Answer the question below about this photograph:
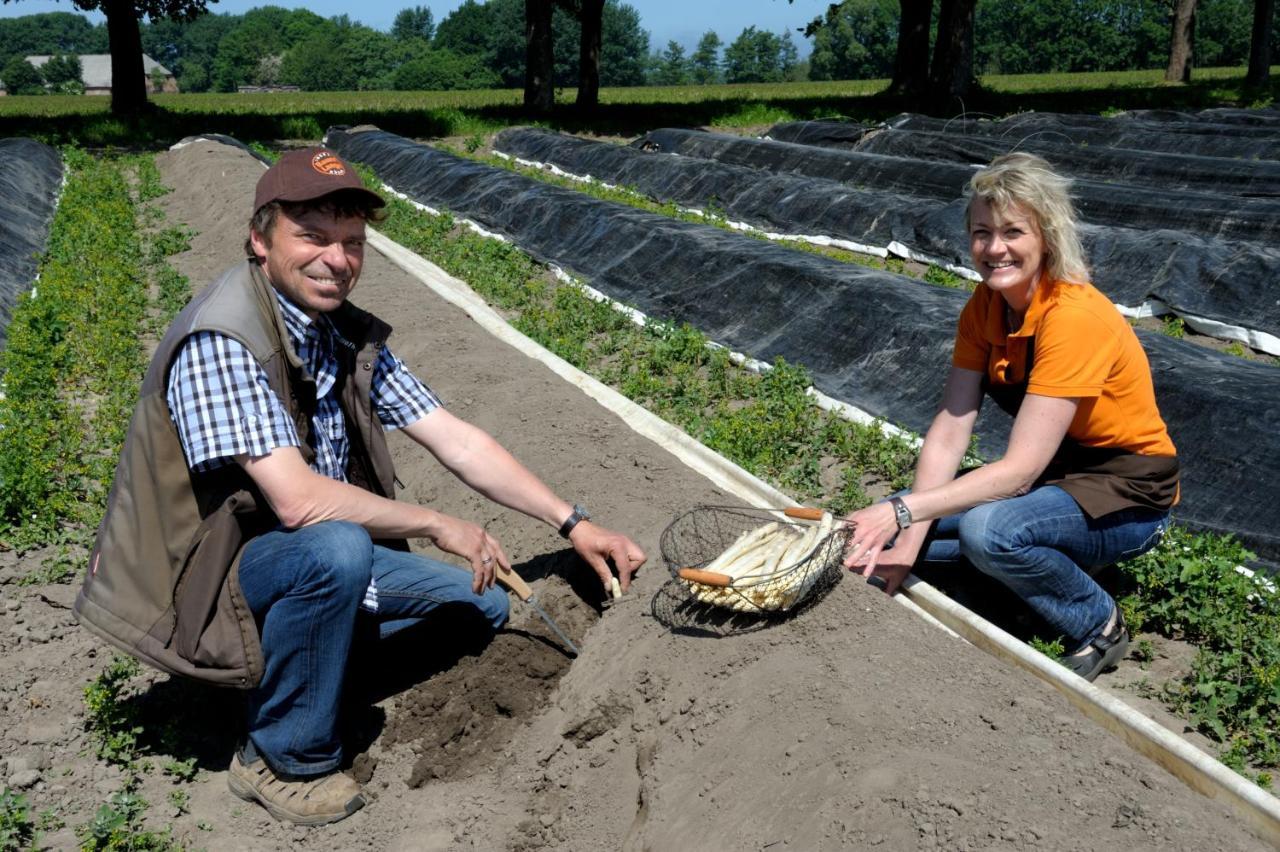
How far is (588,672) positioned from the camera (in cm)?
367

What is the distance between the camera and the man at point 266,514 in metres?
→ 2.97

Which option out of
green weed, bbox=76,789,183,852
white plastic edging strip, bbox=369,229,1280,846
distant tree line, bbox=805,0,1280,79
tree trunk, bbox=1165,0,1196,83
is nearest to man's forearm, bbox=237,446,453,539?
green weed, bbox=76,789,183,852

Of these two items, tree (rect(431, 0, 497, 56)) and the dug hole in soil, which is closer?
the dug hole in soil

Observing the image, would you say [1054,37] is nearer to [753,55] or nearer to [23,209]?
[753,55]

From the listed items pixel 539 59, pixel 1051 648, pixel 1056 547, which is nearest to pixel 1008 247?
pixel 1056 547

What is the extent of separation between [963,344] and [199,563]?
2.49 metres

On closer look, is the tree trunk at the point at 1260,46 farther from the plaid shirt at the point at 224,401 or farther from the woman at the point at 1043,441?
the plaid shirt at the point at 224,401

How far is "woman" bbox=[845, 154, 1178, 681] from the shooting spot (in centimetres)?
331

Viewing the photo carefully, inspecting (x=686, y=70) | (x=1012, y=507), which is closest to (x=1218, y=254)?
(x=1012, y=507)

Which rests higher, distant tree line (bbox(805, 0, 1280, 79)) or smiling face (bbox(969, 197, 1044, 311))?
distant tree line (bbox(805, 0, 1280, 79))

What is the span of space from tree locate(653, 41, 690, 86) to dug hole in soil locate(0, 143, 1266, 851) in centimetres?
10259

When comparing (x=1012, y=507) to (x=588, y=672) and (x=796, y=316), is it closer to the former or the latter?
(x=588, y=672)

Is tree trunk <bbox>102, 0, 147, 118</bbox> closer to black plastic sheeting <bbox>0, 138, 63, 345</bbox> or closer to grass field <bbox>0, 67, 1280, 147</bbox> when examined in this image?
grass field <bbox>0, 67, 1280, 147</bbox>

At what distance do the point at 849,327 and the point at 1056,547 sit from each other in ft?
10.1
